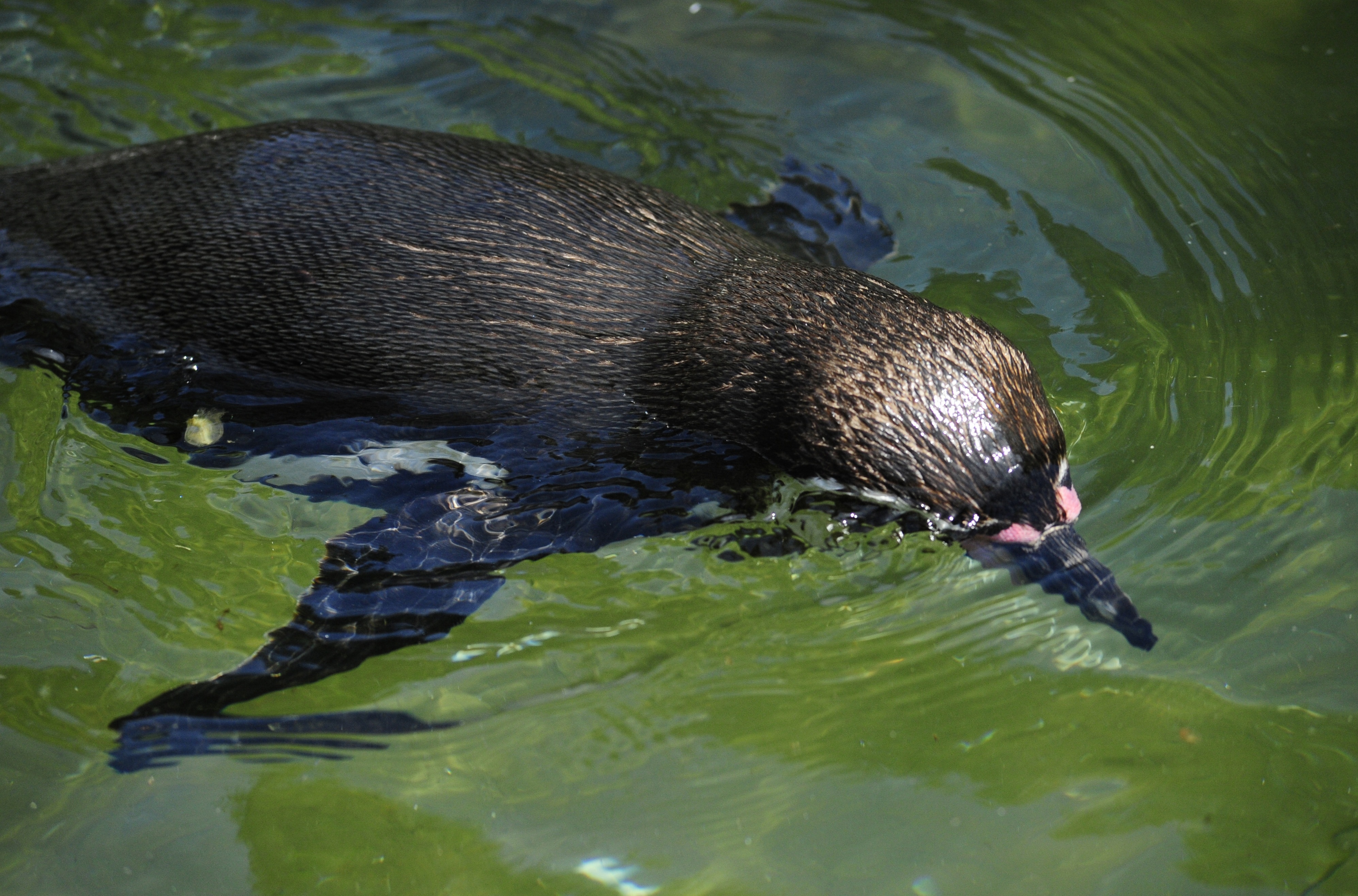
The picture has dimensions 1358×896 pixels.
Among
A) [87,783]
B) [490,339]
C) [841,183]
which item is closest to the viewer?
[87,783]

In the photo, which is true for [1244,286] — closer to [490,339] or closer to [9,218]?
[490,339]

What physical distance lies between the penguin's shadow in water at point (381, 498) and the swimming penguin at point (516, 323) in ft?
0.07

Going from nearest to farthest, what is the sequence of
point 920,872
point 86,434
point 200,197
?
point 920,872 → point 200,197 → point 86,434

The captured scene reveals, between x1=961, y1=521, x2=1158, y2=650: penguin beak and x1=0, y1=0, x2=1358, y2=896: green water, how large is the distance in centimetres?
18

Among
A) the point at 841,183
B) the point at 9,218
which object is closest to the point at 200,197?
the point at 9,218

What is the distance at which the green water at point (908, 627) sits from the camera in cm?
285

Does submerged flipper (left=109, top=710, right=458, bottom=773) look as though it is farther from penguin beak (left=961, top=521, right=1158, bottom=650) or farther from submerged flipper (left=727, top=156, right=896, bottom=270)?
submerged flipper (left=727, top=156, right=896, bottom=270)

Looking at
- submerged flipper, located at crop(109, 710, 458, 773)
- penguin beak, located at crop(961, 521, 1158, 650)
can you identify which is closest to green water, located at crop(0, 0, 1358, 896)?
submerged flipper, located at crop(109, 710, 458, 773)

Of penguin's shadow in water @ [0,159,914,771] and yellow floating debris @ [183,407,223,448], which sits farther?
yellow floating debris @ [183,407,223,448]

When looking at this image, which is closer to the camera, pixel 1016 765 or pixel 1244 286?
pixel 1016 765

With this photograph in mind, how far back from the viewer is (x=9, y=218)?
12.2 ft

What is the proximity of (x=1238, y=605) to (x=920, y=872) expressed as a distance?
4.41 ft

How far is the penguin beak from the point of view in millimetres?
3076

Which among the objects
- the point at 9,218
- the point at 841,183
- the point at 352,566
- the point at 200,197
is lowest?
the point at 352,566
